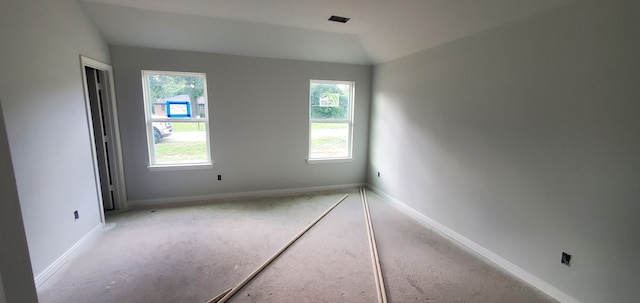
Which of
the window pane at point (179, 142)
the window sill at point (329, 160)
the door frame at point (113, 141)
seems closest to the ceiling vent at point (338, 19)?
the window sill at point (329, 160)

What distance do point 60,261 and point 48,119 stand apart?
1.31m

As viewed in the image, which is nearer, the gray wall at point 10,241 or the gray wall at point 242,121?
the gray wall at point 10,241

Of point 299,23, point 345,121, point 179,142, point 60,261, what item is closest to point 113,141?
point 179,142

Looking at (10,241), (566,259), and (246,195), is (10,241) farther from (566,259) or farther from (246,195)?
(246,195)

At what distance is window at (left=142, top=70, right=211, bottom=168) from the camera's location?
12.6 ft

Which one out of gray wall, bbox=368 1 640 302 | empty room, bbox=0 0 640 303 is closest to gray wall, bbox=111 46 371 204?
empty room, bbox=0 0 640 303

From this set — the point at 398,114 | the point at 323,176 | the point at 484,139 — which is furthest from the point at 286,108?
the point at 484,139

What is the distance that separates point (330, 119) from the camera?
471 centimetres

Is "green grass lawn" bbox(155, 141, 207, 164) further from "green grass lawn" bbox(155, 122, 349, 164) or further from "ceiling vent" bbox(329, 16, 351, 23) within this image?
"ceiling vent" bbox(329, 16, 351, 23)

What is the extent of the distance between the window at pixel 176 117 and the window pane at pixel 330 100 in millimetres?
1752

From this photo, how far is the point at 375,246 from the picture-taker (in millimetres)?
2848

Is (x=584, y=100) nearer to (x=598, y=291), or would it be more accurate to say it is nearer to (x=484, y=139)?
(x=484, y=139)

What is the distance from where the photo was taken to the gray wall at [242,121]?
3.71 meters

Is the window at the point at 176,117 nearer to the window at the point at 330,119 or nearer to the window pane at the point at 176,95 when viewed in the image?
the window pane at the point at 176,95
